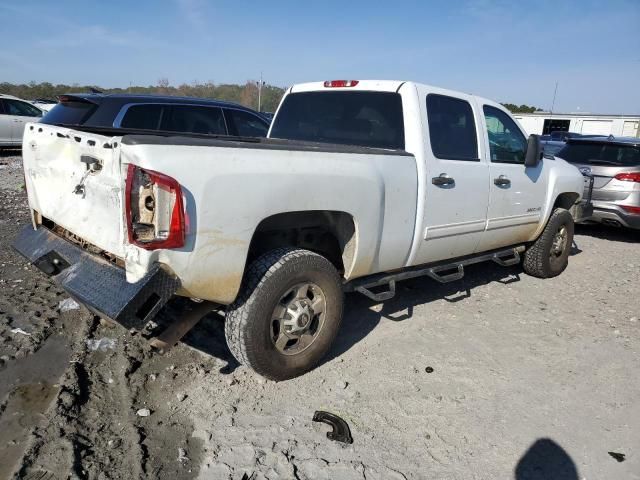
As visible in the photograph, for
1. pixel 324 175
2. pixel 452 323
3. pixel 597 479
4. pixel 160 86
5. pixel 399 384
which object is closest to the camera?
pixel 597 479

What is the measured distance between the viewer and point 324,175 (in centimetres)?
318

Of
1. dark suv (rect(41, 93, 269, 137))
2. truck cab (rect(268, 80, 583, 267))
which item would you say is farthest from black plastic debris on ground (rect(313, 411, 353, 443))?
dark suv (rect(41, 93, 269, 137))

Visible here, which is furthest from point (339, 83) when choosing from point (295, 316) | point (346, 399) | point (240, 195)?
point (346, 399)

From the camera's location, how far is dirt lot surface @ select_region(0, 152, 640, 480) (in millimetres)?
2656

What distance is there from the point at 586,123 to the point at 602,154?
3509 cm

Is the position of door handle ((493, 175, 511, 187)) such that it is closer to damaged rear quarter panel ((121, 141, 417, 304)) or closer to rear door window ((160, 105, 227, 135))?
damaged rear quarter panel ((121, 141, 417, 304))

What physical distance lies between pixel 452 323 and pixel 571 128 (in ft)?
133

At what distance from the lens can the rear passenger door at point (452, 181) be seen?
157 inches

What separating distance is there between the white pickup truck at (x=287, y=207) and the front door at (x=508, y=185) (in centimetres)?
2

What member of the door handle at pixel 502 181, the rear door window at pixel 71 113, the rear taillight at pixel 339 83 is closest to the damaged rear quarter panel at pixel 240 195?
the rear taillight at pixel 339 83

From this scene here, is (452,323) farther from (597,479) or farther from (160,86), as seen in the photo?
(160,86)

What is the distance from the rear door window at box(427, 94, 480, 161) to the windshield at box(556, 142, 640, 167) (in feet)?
16.1

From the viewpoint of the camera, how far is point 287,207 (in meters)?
3.02

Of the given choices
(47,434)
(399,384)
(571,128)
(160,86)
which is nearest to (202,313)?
(47,434)
